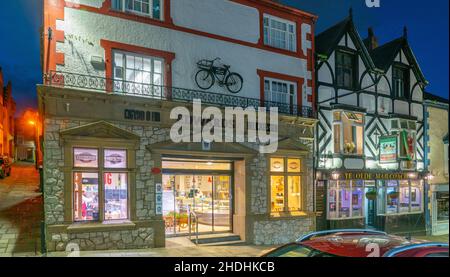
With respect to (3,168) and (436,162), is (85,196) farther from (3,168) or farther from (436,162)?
(436,162)

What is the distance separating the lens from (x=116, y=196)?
9.88 m

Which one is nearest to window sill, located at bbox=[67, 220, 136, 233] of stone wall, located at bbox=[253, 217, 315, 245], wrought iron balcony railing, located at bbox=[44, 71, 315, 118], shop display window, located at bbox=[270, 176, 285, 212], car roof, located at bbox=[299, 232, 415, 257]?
wrought iron balcony railing, located at bbox=[44, 71, 315, 118]

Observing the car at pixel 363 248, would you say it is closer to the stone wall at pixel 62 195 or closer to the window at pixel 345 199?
the stone wall at pixel 62 195

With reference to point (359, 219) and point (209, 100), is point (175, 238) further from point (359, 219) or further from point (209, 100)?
point (359, 219)

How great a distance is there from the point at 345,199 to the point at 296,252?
11291mm

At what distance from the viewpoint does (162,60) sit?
10.9 meters

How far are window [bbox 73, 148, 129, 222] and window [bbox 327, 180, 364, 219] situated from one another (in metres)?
8.55

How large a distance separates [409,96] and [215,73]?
11160 millimetres

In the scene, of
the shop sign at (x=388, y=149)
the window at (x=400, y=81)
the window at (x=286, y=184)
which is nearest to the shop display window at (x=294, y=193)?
the window at (x=286, y=184)

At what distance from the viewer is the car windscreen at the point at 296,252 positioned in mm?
3924

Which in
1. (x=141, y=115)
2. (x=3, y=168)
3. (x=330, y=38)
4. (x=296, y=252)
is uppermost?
(x=330, y=38)

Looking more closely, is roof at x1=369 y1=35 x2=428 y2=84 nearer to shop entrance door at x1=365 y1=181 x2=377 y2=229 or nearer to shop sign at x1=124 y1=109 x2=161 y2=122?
shop entrance door at x1=365 y1=181 x2=377 y2=229

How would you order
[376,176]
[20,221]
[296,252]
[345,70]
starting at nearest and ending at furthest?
[296,252] → [20,221] → [345,70] → [376,176]

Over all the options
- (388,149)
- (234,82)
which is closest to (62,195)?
(234,82)
